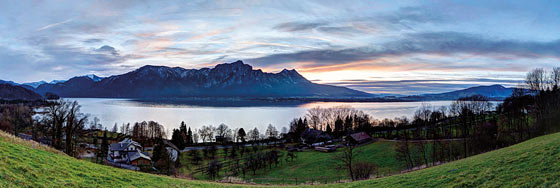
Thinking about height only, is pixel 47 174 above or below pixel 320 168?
above

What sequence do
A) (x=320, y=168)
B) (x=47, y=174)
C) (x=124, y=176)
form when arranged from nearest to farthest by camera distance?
(x=47, y=174) < (x=124, y=176) < (x=320, y=168)

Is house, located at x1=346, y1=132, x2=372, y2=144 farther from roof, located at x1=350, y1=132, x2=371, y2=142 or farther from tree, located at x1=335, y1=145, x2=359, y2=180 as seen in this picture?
tree, located at x1=335, y1=145, x2=359, y2=180

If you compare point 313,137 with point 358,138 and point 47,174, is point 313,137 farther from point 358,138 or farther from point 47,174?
point 47,174

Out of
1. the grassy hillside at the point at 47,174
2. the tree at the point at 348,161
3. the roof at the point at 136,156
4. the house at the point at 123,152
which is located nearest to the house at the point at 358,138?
the tree at the point at 348,161

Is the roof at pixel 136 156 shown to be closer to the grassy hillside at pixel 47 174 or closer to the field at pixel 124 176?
the field at pixel 124 176

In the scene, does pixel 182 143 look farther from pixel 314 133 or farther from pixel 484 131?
pixel 484 131

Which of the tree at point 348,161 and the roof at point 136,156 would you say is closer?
the tree at point 348,161

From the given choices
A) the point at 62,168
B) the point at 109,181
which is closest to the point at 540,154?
the point at 109,181

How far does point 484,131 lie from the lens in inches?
1790

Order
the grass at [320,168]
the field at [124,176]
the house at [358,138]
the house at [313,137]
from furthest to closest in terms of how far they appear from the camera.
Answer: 1. the house at [313,137]
2. the house at [358,138]
3. the grass at [320,168]
4. the field at [124,176]

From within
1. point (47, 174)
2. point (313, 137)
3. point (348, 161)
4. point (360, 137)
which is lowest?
point (348, 161)

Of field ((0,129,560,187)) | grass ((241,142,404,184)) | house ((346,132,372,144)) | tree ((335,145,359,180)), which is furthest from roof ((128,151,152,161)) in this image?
house ((346,132,372,144))

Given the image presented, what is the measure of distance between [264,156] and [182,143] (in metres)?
26.3

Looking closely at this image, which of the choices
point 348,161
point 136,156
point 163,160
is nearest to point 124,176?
point 163,160
